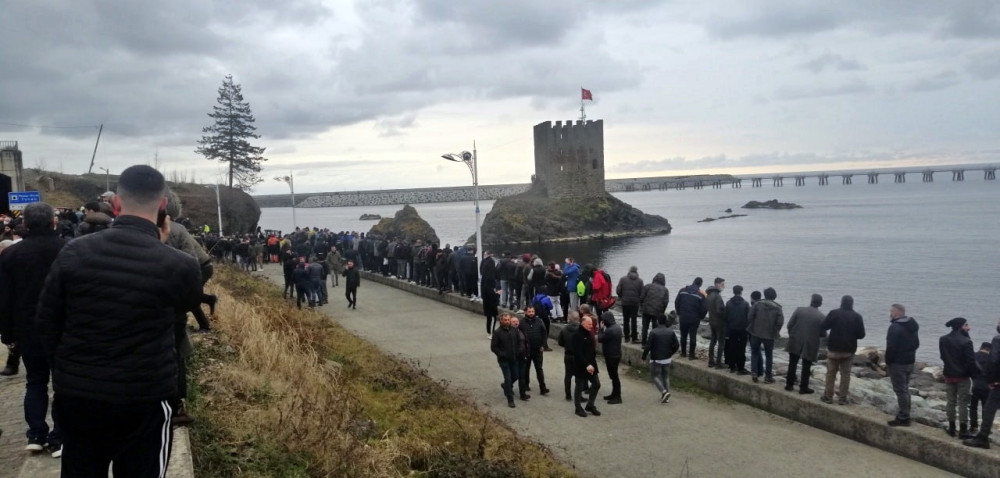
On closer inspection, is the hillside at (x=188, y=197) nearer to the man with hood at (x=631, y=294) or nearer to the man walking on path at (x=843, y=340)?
the man with hood at (x=631, y=294)

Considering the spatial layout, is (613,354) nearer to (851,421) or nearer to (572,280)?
(851,421)

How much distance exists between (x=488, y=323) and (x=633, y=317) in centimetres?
337

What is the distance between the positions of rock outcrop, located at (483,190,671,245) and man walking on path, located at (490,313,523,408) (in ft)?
230

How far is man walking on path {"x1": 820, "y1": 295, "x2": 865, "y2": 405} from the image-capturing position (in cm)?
1002

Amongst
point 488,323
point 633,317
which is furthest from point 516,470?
point 488,323

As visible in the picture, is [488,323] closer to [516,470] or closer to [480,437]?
[480,437]

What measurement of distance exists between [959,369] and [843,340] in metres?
1.66

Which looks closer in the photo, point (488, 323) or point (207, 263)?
point (207, 263)

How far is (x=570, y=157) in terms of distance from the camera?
93812mm

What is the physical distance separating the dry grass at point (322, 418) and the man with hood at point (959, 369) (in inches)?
195

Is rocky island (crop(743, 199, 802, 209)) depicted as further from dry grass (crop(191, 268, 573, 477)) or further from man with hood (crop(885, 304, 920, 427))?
dry grass (crop(191, 268, 573, 477))

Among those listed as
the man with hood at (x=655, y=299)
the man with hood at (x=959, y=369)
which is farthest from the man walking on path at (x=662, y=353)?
the man with hood at (x=959, y=369)

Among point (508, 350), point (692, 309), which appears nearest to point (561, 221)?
point (692, 309)

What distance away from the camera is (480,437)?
809 centimetres
